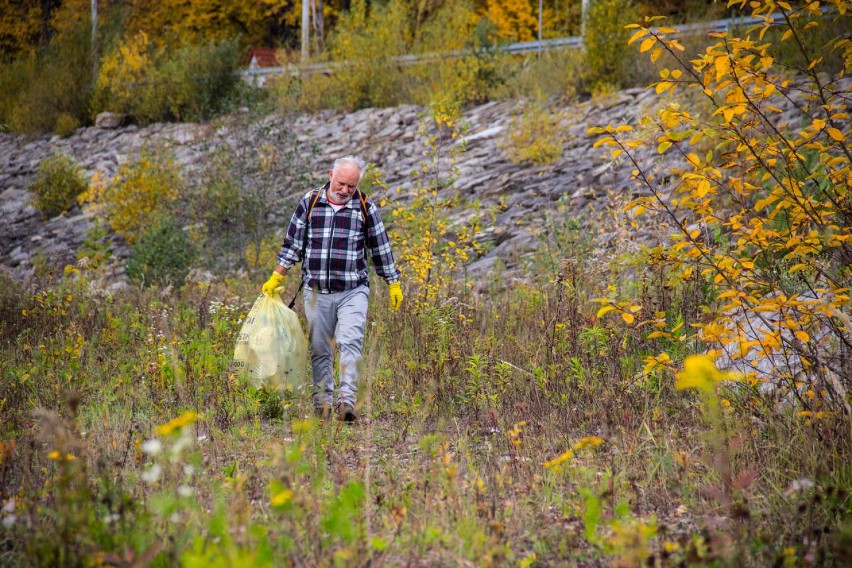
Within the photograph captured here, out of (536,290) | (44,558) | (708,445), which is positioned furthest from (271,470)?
(536,290)

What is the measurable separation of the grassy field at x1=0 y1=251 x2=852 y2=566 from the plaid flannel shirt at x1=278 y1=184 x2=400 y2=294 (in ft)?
2.37

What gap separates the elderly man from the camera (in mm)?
5066

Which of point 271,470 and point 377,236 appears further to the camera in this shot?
point 377,236

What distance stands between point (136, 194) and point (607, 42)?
862cm

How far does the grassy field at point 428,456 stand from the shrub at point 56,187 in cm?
963

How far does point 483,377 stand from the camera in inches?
207

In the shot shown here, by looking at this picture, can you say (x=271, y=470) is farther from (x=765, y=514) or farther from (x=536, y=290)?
(x=536, y=290)

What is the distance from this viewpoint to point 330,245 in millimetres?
5109

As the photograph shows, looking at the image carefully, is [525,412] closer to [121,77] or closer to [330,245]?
[330,245]

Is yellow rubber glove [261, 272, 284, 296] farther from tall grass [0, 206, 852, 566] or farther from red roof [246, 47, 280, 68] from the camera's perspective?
red roof [246, 47, 280, 68]

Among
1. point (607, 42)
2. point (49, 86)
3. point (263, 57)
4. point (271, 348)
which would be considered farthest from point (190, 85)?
point (271, 348)

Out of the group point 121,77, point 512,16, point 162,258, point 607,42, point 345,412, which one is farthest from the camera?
point 512,16

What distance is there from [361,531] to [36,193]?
15.4 metres

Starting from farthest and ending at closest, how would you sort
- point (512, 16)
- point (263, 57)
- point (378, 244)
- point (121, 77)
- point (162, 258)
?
point (263, 57), point (512, 16), point (121, 77), point (162, 258), point (378, 244)
